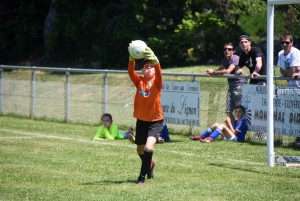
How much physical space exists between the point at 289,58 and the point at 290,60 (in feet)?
0.16

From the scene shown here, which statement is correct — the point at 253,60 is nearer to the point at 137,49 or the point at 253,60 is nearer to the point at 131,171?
the point at 131,171

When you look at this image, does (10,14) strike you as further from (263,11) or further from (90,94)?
(90,94)

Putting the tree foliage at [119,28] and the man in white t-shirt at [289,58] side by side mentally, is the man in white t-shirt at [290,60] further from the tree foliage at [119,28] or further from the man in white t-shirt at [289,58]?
the tree foliage at [119,28]

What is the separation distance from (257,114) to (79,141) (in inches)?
162

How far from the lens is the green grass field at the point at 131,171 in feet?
29.2

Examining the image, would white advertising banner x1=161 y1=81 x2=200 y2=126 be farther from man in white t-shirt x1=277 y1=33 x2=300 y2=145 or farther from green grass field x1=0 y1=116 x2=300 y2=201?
man in white t-shirt x1=277 y1=33 x2=300 y2=145

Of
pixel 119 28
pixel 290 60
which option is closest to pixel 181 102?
pixel 290 60

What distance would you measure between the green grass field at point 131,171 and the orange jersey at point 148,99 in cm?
98

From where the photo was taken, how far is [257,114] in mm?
14797

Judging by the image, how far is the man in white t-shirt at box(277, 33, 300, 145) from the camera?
1355 centimetres

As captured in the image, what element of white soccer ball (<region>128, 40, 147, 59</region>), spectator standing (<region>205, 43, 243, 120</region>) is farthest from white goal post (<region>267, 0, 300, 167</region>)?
spectator standing (<region>205, 43, 243, 120</region>)

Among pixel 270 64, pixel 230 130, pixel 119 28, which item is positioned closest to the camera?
pixel 270 64

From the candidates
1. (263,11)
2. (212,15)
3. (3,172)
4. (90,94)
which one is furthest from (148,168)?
(212,15)

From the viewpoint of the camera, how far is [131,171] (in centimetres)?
1095
